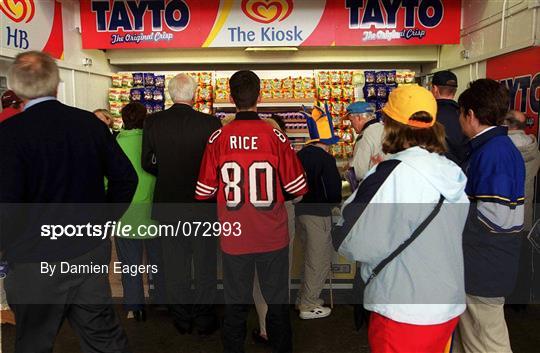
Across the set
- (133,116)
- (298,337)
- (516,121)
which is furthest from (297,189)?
(516,121)

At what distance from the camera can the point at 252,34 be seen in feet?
16.6

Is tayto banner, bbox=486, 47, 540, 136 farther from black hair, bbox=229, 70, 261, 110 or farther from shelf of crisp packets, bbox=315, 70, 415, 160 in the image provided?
black hair, bbox=229, 70, 261, 110

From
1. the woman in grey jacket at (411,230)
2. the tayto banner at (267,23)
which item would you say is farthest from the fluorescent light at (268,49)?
the woman in grey jacket at (411,230)

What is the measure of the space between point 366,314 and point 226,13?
3561 millimetres

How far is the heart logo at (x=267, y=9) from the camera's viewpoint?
16.3 feet

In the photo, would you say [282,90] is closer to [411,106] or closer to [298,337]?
[298,337]

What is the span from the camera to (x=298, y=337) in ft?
10.1

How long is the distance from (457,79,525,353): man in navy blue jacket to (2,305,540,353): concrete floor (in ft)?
3.40

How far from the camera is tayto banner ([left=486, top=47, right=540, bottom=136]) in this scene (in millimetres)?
3713

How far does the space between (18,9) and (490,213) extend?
4.35m

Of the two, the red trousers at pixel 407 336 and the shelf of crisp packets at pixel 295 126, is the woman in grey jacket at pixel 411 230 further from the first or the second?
the shelf of crisp packets at pixel 295 126

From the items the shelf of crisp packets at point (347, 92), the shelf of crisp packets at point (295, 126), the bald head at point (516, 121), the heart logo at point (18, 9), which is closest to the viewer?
the bald head at point (516, 121)

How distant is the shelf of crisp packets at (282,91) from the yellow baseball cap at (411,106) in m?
3.80

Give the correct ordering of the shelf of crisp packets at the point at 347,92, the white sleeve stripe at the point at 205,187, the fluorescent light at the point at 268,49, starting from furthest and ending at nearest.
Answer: the shelf of crisp packets at the point at 347,92, the fluorescent light at the point at 268,49, the white sleeve stripe at the point at 205,187
